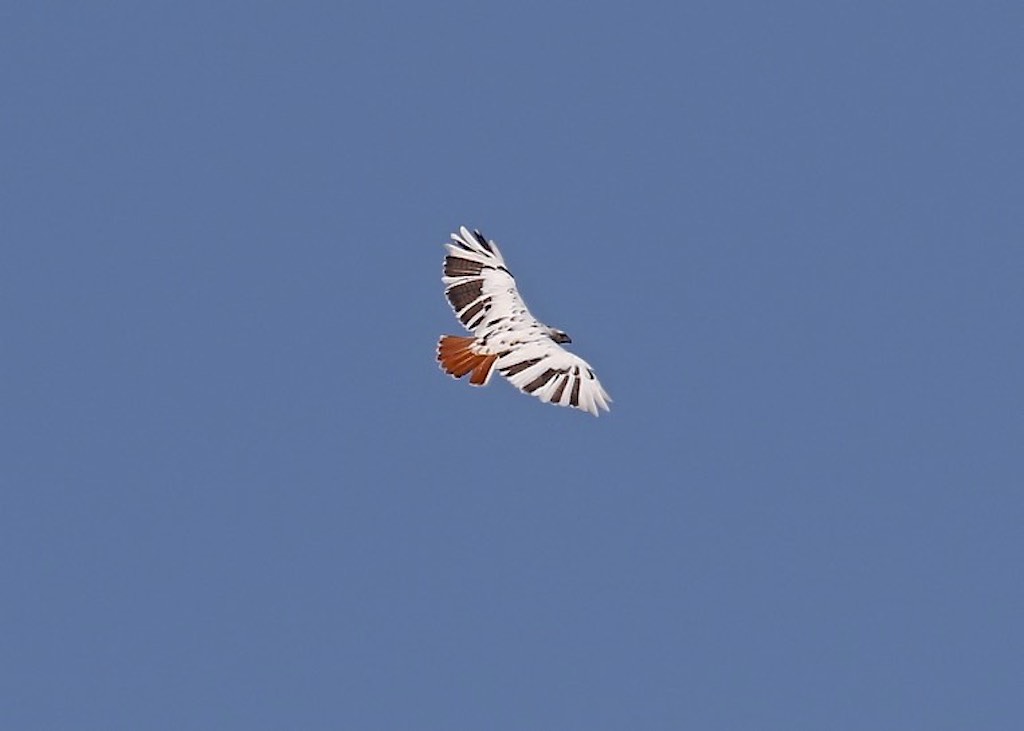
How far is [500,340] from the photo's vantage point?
2344 inches

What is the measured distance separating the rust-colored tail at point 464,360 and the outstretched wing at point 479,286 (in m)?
1.02

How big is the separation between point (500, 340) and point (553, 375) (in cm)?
255

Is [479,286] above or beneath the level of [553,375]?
above

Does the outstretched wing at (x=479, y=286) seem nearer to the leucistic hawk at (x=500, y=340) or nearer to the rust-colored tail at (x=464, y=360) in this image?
the leucistic hawk at (x=500, y=340)

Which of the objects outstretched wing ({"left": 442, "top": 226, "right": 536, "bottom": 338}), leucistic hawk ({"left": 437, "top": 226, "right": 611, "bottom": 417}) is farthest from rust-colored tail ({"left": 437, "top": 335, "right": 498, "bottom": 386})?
outstretched wing ({"left": 442, "top": 226, "right": 536, "bottom": 338})

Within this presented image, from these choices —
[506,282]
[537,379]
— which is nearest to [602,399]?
[537,379]

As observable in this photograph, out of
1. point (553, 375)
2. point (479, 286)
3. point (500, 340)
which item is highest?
point (479, 286)

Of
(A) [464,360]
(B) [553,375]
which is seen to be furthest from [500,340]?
(B) [553,375]

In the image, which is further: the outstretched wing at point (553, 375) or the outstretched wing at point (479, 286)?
the outstretched wing at point (479, 286)

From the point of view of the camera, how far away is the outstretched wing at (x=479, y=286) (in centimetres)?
6122

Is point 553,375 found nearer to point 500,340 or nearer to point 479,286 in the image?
point 500,340

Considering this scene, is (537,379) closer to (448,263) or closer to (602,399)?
(602,399)

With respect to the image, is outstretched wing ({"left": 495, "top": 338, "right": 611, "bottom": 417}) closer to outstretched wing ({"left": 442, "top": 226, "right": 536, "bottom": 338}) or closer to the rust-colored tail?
the rust-colored tail

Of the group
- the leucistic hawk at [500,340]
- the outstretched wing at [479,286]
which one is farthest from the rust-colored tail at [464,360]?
the outstretched wing at [479,286]
